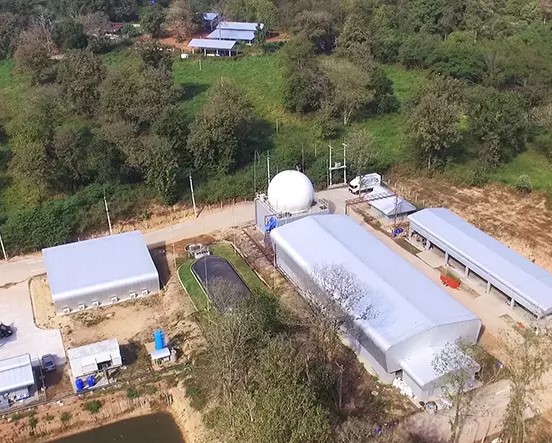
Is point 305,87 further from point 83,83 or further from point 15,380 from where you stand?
point 15,380

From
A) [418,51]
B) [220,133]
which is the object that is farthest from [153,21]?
[220,133]

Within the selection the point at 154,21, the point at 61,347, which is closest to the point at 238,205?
the point at 61,347

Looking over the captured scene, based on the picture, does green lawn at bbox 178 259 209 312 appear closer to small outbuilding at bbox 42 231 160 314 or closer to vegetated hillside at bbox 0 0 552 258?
small outbuilding at bbox 42 231 160 314

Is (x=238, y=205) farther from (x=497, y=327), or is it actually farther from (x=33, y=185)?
(x=497, y=327)

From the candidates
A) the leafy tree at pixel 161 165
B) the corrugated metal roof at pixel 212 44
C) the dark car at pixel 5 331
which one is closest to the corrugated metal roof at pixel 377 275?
the leafy tree at pixel 161 165

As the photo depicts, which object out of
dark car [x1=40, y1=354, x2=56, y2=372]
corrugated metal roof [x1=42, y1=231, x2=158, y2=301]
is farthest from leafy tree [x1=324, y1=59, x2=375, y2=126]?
dark car [x1=40, y1=354, x2=56, y2=372]

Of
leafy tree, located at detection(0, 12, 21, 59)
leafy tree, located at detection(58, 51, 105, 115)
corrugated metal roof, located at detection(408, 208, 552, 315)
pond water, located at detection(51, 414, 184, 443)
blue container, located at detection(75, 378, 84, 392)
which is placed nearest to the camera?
pond water, located at detection(51, 414, 184, 443)
